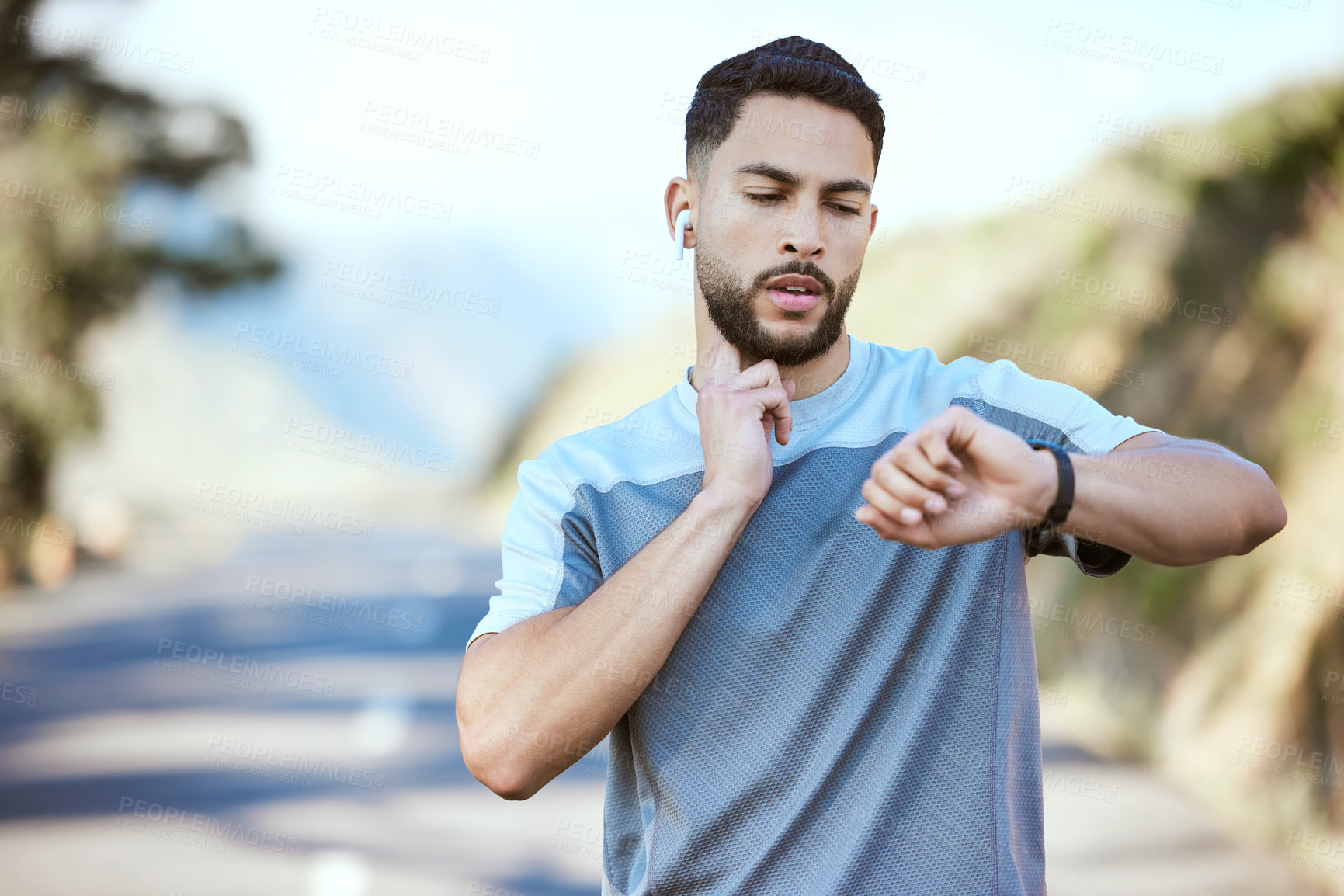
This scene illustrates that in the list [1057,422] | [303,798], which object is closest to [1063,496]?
[1057,422]

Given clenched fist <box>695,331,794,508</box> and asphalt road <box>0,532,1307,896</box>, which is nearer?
clenched fist <box>695,331,794,508</box>

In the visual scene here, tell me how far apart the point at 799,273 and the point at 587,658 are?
2.05ft

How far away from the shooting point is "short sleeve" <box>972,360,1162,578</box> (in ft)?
5.39

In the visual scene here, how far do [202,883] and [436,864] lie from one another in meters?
0.93

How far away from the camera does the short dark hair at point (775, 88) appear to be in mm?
1844

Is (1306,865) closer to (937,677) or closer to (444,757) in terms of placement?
(937,677)

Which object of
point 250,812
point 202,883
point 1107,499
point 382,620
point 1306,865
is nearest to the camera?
point 1107,499

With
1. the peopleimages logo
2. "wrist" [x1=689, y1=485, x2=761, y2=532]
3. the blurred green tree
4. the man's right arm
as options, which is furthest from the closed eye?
the blurred green tree

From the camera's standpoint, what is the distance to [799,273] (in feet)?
5.74

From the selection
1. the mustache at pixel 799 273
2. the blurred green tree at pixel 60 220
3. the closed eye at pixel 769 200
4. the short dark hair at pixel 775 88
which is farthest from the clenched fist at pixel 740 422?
the blurred green tree at pixel 60 220

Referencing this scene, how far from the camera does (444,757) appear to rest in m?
7.01

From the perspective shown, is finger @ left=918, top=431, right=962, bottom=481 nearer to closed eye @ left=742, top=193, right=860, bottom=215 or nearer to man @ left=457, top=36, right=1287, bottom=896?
man @ left=457, top=36, right=1287, bottom=896

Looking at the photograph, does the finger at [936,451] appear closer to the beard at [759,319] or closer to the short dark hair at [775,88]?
the beard at [759,319]

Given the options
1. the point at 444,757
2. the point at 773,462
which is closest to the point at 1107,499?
the point at 773,462
